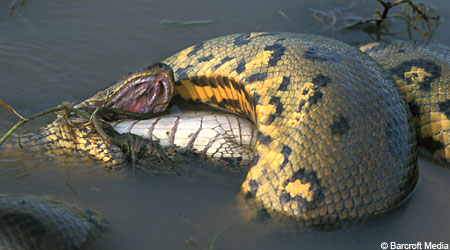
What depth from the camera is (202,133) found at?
12.9ft

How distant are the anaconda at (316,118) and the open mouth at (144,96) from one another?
0.01 m

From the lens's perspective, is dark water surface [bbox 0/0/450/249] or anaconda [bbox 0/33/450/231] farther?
dark water surface [bbox 0/0/450/249]

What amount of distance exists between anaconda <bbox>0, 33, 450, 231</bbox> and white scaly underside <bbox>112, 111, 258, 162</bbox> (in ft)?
0.13

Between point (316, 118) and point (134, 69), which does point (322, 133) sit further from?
point (134, 69)

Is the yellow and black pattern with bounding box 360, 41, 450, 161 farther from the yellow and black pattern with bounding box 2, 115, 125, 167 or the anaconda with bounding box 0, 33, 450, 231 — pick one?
the yellow and black pattern with bounding box 2, 115, 125, 167

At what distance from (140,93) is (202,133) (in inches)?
Answer: 22.9

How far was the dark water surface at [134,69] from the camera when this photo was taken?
342cm

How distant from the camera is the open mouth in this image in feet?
13.0

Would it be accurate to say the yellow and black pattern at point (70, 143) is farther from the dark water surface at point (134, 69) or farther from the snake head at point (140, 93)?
the snake head at point (140, 93)

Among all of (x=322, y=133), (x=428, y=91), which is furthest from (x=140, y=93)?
(x=428, y=91)

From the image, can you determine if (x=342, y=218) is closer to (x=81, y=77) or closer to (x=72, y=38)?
(x=81, y=77)

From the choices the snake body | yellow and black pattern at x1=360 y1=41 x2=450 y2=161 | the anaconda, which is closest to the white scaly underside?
the anaconda

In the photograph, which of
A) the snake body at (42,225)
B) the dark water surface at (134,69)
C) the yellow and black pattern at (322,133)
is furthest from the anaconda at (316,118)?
the snake body at (42,225)

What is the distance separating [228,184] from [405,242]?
4.11 feet
